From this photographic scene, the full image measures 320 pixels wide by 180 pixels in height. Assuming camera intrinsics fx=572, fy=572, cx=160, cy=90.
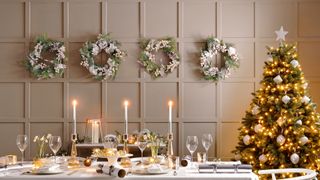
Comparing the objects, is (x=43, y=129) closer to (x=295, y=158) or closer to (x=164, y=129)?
(x=164, y=129)

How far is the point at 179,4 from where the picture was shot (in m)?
7.54

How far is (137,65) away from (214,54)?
102 cm

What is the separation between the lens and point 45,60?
743 centimetres

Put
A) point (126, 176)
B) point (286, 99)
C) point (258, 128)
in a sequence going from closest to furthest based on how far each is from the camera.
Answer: point (126, 176), point (286, 99), point (258, 128)

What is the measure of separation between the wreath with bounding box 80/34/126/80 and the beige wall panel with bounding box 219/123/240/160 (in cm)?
165

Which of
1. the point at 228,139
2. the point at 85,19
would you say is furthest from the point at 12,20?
the point at 228,139

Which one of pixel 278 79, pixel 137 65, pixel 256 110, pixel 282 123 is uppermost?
pixel 137 65

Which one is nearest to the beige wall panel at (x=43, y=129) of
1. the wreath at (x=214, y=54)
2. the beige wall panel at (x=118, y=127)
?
the beige wall panel at (x=118, y=127)

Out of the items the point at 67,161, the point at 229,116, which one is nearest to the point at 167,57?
the point at 229,116

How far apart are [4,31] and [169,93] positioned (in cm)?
232

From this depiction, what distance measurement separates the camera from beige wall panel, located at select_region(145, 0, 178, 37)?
7527mm

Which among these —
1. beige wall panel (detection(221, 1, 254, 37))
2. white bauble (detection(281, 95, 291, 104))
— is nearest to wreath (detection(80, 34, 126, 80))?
beige wall panel (detection(221, 1, 254, 37))

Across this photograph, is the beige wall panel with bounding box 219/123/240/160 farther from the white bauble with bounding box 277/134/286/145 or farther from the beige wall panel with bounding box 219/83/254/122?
the white bauble with bounding box 277/134/286/145

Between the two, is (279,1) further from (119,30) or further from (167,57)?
(119,30)
